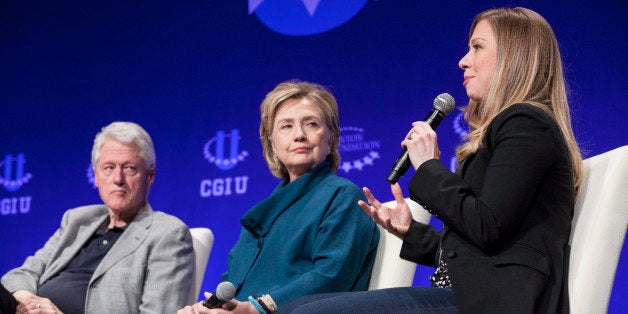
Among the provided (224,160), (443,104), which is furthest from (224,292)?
(224,160)

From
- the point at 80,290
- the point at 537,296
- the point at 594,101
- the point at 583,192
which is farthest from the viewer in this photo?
the point at 594,101

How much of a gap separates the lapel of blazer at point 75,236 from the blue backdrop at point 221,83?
1.08 meters

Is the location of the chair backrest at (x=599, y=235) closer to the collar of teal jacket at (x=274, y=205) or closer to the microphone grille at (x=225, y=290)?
the microphone grille at (x=225, y=290)

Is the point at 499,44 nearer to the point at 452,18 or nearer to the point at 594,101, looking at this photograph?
the point at 594,101

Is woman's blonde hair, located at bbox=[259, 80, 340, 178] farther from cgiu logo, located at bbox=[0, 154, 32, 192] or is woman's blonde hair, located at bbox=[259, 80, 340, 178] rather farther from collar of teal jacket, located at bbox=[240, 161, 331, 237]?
cgiu logo, located at bbox=[0, 154, 32, 192]

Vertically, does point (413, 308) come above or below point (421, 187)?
below

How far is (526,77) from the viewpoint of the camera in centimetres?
192

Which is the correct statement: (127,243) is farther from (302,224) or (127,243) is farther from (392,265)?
(392,265)

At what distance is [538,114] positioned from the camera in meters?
1.76

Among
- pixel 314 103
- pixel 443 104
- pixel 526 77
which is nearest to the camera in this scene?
pixel 526 77

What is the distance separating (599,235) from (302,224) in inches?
38.9

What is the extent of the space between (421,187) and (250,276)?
941mm

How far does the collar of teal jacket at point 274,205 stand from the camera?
2672mm

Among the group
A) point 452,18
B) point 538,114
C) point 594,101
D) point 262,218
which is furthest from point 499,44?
point 452,18
